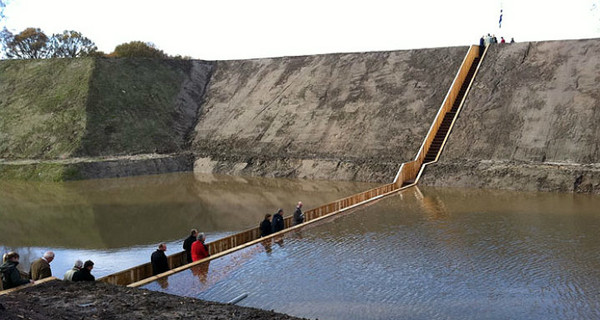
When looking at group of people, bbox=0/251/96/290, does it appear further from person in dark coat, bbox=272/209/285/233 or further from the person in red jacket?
person in dark coat, bbox=272/209/285/233

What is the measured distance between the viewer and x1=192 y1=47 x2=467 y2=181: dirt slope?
27884 millimetres

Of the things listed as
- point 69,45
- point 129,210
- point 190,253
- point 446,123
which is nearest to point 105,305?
point 190,253

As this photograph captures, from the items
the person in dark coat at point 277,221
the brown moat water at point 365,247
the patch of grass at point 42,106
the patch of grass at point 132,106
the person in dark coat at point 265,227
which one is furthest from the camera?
the patch of grass at point 132,106

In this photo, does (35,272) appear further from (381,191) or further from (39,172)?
(39,172)

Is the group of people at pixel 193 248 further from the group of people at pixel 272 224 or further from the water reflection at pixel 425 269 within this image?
the water reflection at pixel 425 269

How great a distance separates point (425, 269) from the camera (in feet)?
36.2

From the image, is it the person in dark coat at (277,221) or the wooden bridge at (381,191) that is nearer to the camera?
the wooden bridge at (381,191)

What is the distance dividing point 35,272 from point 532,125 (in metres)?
22.3

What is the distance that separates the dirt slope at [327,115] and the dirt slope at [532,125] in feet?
7.67

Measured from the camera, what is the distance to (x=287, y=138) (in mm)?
31141

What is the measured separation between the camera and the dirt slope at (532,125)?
2241 centimetres

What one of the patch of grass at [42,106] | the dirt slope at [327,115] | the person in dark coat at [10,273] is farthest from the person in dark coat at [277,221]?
the patch of grass at [42,106]


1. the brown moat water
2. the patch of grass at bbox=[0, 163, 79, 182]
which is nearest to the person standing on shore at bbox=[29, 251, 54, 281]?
the brown moat water

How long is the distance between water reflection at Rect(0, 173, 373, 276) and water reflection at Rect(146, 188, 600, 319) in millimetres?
3244
